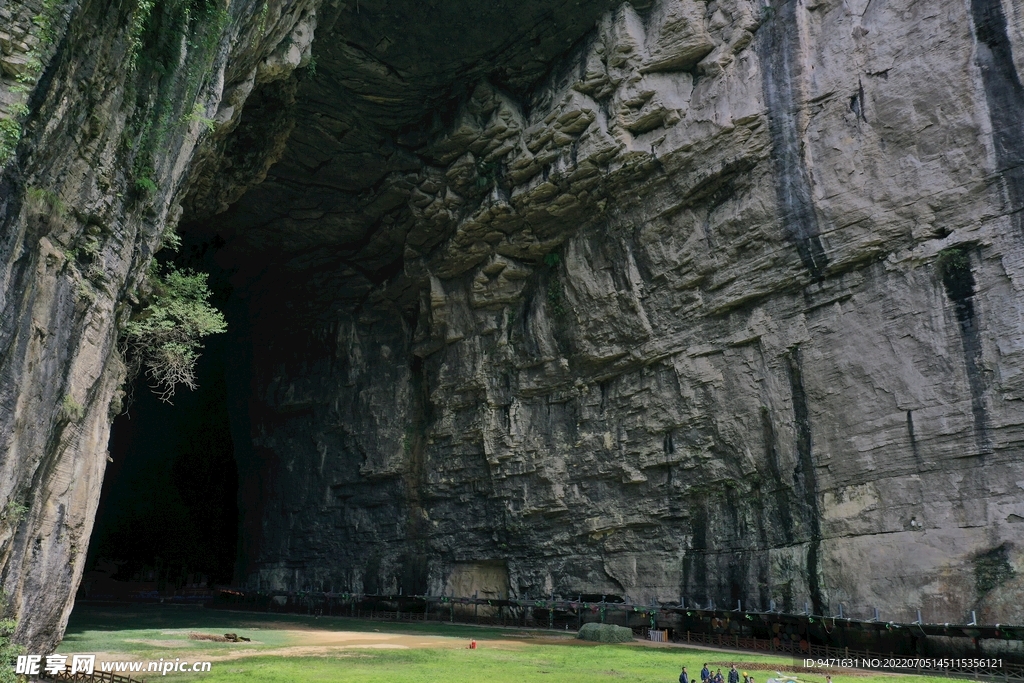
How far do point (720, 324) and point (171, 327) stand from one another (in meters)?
15.7

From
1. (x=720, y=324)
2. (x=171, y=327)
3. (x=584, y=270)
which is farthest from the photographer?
(x=584, y=270)

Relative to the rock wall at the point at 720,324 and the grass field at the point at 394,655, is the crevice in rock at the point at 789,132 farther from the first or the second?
the grass field at the point at 394,655

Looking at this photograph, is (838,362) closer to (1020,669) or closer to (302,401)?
(1020,669)

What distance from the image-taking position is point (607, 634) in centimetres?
2297

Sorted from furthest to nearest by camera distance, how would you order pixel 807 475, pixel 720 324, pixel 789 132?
pixel 720 324, pixel 789 132, pixel 807 475

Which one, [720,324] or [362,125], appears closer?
[720,324]

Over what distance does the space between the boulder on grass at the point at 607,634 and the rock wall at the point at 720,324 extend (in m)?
2.40

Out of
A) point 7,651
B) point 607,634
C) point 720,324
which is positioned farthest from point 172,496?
point 7,651

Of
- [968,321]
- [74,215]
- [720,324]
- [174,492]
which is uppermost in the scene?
[720,324]

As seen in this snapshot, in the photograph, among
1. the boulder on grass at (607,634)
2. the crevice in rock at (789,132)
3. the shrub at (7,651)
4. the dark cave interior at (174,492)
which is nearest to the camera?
the shrub at (7,651)

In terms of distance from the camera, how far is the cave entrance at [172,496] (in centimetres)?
4716

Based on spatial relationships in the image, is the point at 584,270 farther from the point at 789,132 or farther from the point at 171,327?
the point at 171,327

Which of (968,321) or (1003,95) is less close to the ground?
(1003,95)

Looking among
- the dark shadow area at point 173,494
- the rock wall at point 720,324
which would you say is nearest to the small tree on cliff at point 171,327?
the rock wall at point 720,324
